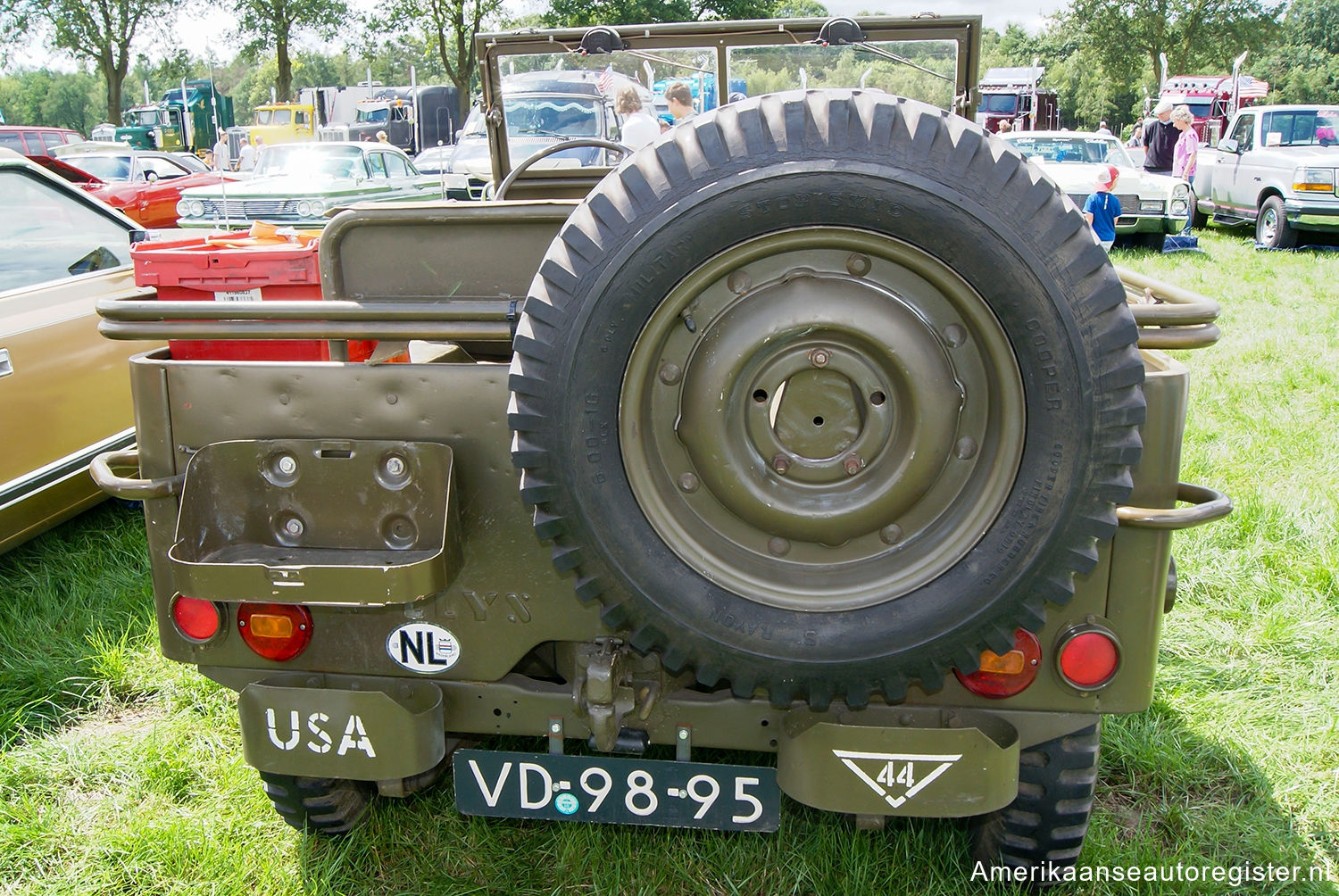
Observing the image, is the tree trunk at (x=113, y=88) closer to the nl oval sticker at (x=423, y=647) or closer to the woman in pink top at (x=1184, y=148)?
the woman in pink top at (x=1184, y=148)

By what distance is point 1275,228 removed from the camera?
1334cm

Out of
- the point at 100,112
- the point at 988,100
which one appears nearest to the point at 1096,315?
the point at 988,100

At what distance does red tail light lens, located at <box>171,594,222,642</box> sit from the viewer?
225 centimetres

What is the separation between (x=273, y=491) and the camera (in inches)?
84.8

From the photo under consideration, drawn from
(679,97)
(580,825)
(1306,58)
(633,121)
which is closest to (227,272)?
(633,121)

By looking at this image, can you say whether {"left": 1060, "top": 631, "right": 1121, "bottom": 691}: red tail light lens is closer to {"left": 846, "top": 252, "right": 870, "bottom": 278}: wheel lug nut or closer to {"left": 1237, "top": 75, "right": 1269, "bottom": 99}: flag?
{"left": 846, "top": 252, "right": 870, "bottom": 278}: wheel lug nut

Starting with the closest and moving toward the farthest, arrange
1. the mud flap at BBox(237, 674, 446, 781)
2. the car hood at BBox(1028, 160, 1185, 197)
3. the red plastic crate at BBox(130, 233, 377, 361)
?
the mud flap at BBox(237, 674, 446, 781)
the red plastic crate at BBox(130, 233, 377, 361)
the car hood at BBox(1028, 160, 1185, 197)

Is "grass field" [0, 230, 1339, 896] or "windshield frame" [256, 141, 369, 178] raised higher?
"windshield frame" [256, 141, 369, 178]

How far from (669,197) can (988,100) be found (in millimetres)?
34116

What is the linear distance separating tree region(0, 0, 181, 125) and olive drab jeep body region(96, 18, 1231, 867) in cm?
4411

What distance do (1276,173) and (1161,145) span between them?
3238mm

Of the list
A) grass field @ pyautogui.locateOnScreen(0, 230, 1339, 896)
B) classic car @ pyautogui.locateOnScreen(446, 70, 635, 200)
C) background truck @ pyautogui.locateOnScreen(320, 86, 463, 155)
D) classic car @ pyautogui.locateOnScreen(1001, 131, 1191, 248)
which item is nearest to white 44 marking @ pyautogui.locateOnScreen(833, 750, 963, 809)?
grass field @ pyautogui.locateOnScreen(0, 230, 1339, 896)

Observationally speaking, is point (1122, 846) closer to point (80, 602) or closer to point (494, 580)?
point (494, 580)

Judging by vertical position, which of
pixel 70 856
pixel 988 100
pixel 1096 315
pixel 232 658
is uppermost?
pixel 988 100
